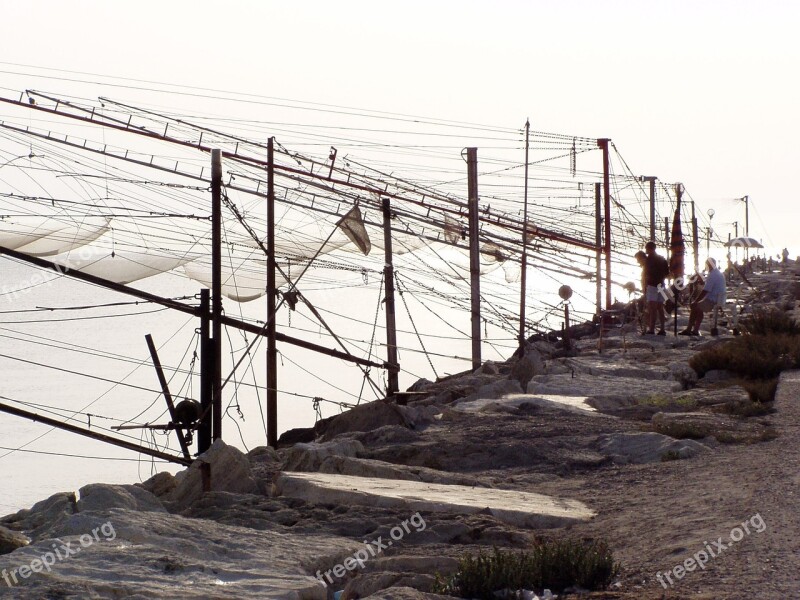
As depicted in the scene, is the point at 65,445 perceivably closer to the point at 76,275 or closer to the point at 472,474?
the point at 76,275

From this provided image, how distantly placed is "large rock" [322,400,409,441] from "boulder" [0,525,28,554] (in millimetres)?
5856

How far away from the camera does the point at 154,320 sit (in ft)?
327

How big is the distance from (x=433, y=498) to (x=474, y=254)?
14885 mm

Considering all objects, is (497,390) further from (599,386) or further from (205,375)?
(205,375)

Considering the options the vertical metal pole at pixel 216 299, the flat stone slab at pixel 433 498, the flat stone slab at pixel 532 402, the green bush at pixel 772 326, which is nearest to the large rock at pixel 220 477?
the flat stone slab at pixel 433 498

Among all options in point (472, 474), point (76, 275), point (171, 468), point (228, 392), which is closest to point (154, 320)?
point (228, 392)

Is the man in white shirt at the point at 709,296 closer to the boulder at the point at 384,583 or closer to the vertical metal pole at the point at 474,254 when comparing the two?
the vertical metal pole at the point at 474,254

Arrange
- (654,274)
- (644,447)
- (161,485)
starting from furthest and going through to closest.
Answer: (654,274) → (161,485) → (644,447)

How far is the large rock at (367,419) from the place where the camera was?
46.4 ft

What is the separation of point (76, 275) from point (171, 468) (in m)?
11.2

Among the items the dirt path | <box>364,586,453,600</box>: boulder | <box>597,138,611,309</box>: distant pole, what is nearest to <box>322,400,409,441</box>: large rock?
the dirt path

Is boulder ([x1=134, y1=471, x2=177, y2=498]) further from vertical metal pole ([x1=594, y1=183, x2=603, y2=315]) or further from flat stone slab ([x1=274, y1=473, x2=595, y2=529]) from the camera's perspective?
vertical metal pole ([x1=594, y1=183, x2=603, y2=315])

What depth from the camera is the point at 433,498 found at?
29.0 feet

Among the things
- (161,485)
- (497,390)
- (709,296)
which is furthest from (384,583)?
(709,296)
